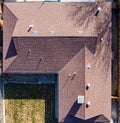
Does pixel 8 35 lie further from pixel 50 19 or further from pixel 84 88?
pixel 84 88

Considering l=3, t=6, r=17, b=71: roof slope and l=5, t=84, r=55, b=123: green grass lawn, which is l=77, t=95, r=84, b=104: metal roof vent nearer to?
l=5, t=84, r=55, b=123: green grass lawn

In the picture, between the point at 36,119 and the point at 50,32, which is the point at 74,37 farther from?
the point at 36,119

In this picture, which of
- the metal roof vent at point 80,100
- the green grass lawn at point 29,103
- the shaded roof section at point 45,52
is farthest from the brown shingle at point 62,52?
the green grass lawn at point 29,103

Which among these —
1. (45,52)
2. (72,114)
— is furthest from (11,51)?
(72,114)

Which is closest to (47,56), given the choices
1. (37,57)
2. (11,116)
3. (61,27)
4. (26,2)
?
(37,57)

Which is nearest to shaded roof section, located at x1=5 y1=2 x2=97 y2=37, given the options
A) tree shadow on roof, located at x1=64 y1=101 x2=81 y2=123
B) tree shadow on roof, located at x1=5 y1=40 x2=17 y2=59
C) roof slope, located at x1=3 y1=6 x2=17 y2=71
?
roof slope, located at x1=3 y1=6 x2=17 y2=71
